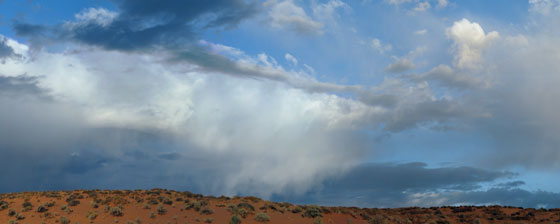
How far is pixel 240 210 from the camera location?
44938 mm

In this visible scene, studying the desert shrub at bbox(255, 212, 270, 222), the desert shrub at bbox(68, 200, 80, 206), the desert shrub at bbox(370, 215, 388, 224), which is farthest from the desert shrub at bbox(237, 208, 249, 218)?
the desert shrub at bbox(68, 200, 80, 206)

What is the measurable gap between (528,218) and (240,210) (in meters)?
39.4

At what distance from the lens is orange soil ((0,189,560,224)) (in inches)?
1724

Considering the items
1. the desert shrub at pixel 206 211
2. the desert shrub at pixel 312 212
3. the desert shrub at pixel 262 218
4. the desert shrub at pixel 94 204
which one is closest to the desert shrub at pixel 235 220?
the desert shrub at pixel 262 218

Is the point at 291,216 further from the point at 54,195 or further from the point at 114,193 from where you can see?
the point at 54,195

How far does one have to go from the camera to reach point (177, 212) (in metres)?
45.8

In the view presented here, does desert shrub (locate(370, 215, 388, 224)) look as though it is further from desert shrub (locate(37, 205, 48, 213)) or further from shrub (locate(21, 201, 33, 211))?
shrub (locate(21, 201, 33, 211))

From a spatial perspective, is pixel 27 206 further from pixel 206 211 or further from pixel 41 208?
pixel 206 211

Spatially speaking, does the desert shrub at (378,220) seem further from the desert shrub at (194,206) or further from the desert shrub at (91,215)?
the desert shrub at (91,215)

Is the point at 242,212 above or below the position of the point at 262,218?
above

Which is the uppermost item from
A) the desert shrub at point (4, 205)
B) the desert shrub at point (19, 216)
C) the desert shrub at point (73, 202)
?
the desert shrub at point (4, 205)

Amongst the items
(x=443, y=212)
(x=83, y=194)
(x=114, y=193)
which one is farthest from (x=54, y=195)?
(x=443, y=212)

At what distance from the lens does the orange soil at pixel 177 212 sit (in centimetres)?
4378

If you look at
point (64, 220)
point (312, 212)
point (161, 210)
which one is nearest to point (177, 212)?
point (161, 210)
